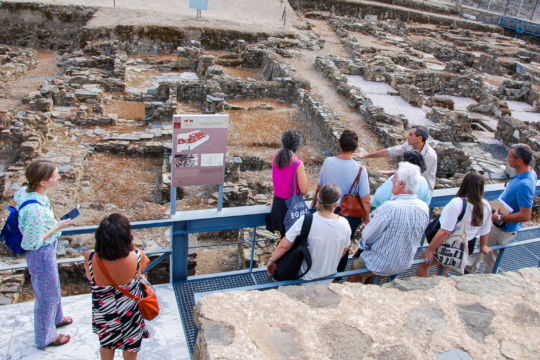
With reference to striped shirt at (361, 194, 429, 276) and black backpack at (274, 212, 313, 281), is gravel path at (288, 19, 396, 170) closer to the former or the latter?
striped shirt at (361, 194, 429, 276)

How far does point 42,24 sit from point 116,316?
20.6 metres

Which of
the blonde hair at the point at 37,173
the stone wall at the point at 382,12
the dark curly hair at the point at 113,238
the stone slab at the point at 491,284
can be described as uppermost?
the stone wall at the point at 382,12

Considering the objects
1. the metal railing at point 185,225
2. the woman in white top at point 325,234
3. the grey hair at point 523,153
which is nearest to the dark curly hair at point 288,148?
the metal railing at point 185,225

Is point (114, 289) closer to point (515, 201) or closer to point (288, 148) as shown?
point (288, 148)

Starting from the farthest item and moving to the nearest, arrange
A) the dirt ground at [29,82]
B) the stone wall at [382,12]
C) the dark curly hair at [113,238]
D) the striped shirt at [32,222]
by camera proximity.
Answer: the stone wall at [382,12]
the dirt ground at [29,82]
the striped shirt at [32,222]
the dark curly hair at [113,238]

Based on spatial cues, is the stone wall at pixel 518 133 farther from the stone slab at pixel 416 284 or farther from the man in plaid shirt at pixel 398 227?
the stone slab at pixel 416 284

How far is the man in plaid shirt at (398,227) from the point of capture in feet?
11.4

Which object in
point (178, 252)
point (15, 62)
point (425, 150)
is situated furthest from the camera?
point (15, 62)

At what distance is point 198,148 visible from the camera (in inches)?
152

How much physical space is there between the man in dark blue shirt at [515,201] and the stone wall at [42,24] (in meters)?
19.7

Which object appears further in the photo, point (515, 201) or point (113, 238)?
point (515, 201)

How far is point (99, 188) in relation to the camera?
8.75m

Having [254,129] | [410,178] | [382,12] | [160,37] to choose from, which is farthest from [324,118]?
[382,12]

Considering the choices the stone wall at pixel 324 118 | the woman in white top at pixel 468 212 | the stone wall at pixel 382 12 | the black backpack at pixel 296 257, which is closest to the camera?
the black backpack at pixel 296 257
